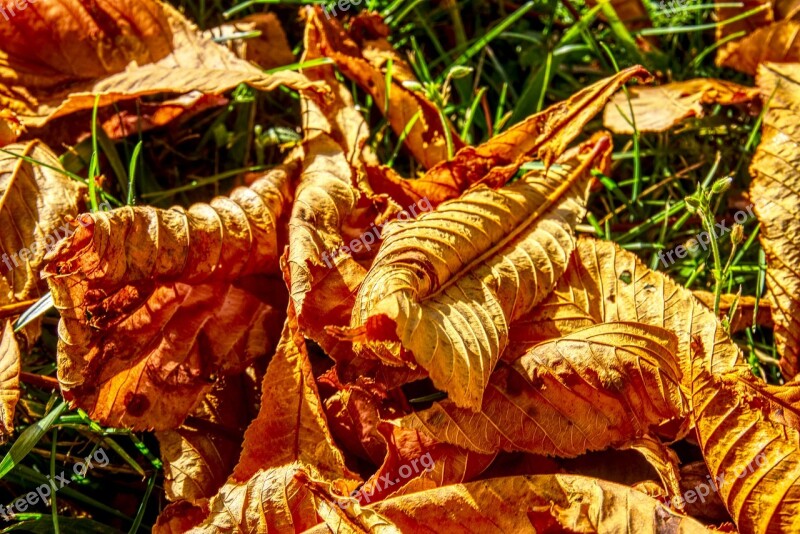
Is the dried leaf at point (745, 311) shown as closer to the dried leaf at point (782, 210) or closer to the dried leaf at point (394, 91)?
the dried leaf at point (782, 210)

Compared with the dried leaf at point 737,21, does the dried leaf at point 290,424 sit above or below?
below

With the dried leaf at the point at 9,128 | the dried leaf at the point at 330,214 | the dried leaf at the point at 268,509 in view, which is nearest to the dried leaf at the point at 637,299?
the dried leaf at the point at 330,214

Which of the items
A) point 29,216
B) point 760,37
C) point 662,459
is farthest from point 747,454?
point 29,216

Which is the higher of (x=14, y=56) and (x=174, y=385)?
(x=14, y=56)

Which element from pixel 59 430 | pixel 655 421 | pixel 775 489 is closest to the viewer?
pixel 775 489

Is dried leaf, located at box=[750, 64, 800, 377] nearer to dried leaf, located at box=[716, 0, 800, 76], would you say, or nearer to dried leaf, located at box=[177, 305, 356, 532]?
dried leaf, located at box=[716, 0, 800, 76]

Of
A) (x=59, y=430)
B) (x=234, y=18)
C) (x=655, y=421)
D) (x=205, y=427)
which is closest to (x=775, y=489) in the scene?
(x=655, y=421)

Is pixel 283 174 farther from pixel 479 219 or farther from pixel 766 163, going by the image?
pixel 766 163
